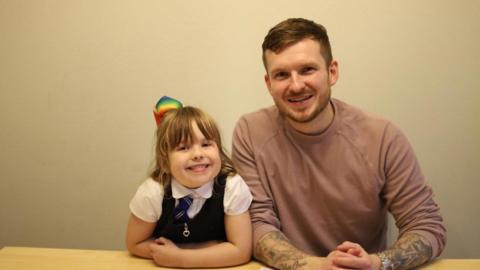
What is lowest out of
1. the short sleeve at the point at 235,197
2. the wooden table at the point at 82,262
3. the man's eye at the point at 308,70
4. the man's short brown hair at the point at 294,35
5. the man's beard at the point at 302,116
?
the wooden table at the point at 82,262

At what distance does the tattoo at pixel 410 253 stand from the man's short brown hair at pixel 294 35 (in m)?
0.61

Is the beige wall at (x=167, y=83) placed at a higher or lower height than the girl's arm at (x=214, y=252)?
higher

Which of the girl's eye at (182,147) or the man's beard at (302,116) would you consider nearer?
the girl's eye at (182,147)

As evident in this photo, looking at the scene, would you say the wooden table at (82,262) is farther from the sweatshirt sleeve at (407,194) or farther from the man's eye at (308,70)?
the man's eye at (308,70)

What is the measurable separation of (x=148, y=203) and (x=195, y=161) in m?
0.19

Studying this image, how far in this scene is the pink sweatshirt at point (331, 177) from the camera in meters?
1.33

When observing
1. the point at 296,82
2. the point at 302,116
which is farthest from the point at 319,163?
the point at 296,82

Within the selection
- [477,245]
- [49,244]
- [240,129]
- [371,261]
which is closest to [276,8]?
[240,129]

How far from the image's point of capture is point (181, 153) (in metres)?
1.17

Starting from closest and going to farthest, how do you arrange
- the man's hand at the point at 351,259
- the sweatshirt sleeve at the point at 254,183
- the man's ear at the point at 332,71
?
the man's hand at the point at 351,259, the sweatshirt sleeve at the point at 254,183, the man's ear at the point at 332,71

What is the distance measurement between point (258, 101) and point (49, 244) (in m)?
1.31

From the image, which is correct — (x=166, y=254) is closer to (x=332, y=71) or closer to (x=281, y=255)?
(x=281, y=255)

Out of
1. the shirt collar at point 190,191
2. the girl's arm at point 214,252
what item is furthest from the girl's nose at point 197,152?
the girl's arm at point 214,252

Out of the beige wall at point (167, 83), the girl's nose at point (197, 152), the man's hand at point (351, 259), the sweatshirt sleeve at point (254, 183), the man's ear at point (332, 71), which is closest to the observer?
the man's hand at point (351, 259)
